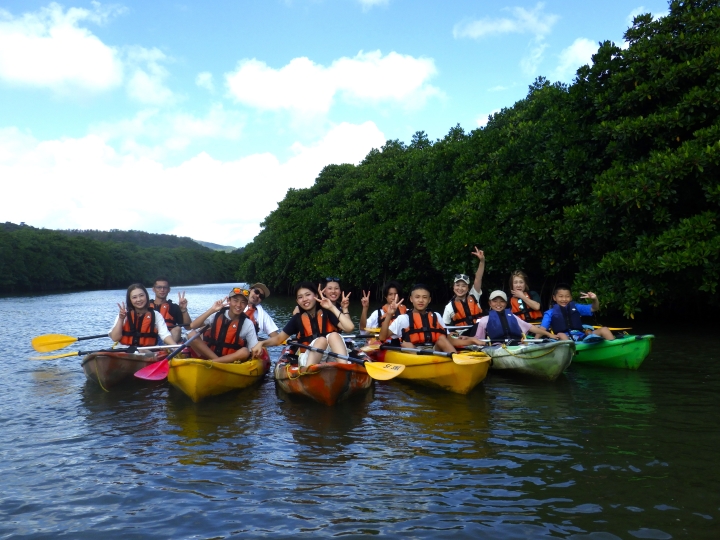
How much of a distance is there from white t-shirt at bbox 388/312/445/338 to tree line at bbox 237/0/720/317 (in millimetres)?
5812

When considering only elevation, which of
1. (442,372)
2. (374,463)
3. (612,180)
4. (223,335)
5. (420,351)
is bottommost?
(374,463)

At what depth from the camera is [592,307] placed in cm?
1057

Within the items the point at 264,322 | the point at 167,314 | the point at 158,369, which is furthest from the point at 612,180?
the point at 158,369

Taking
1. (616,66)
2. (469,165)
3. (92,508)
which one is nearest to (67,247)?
(469,165)

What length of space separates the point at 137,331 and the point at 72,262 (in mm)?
69150

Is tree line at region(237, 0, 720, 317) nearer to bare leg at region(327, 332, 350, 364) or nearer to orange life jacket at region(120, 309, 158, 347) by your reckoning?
bare leg at region(327, 332, 350, 364)

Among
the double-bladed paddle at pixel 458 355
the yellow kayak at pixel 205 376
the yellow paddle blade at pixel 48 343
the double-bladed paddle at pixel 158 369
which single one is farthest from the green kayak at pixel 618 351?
the yellow paddle blade at pixel 48 343

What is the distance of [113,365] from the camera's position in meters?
8.90

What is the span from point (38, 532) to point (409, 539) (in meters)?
2.62

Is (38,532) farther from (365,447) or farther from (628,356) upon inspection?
(628,356)

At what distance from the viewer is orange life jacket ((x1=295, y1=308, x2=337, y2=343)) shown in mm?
8117

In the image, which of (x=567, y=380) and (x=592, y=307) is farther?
(x=592, y=307)

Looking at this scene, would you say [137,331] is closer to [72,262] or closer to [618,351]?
[618,351]

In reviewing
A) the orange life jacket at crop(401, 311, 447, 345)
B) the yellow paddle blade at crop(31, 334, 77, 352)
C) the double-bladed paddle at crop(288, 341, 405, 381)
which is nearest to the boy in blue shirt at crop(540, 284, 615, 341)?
the orange life jacket at crop(401, 311, 447, 345)
